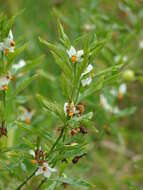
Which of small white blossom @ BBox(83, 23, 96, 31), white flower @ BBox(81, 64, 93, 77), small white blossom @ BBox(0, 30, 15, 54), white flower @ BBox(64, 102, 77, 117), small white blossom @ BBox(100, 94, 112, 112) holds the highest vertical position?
small white blossom @ BBox(83, 23, 96, 31)

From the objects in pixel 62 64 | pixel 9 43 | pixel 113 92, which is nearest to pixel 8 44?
pixel 9 43

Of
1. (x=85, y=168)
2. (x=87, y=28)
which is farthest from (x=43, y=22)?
(x=85, y=168)

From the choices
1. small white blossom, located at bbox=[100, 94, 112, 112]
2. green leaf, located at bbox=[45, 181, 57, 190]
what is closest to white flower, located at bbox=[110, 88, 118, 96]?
small white blossom, located at bbox=[100, 94, 112, 112]

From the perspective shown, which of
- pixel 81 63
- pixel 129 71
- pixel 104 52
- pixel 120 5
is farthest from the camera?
pixel 120 5

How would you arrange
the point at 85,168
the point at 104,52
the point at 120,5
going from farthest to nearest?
the point at 120,5 < the point at 104,52 < the point at 85,168

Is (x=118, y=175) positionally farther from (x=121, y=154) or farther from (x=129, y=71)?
(x=129, y=71)

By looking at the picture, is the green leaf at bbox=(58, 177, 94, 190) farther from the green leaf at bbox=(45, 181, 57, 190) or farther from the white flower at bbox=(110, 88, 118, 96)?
the white flower at bbox=(110, 88, 118, 96)

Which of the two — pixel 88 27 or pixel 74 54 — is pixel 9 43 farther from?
pixel 88 27
